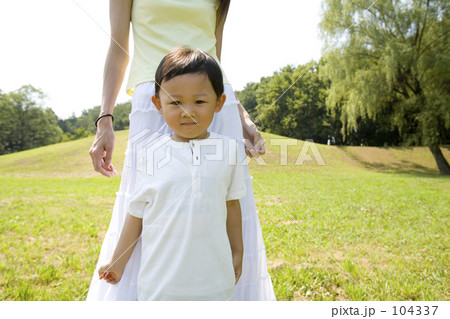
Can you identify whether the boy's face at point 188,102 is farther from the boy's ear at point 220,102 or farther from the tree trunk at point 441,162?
the tree trunk at point 441,162

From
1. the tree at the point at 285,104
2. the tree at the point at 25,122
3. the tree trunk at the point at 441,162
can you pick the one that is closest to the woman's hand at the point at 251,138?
the tree at the point at 285,104

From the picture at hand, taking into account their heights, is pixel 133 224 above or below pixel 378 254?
above

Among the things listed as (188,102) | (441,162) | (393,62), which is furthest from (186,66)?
(441,162)

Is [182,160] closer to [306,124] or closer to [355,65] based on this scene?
[306,124]

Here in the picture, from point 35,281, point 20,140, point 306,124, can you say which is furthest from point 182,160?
point 20,140

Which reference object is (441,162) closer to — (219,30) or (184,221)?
(219,30)

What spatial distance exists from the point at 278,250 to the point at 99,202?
4.86 meters

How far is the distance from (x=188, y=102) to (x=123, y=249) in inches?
24.8

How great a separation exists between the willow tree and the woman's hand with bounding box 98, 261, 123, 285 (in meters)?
14.9

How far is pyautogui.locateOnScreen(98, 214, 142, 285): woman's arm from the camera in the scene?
1206 millimetres

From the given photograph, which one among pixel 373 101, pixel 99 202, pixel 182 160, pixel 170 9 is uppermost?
pixel 373 101

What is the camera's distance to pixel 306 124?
12.4 m

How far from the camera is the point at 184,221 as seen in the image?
109 centimetres

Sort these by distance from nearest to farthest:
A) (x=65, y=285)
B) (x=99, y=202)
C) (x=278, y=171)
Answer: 1. (x=65, y=285)
2. (x=99, y=202)
3. (x=278, y=171)
